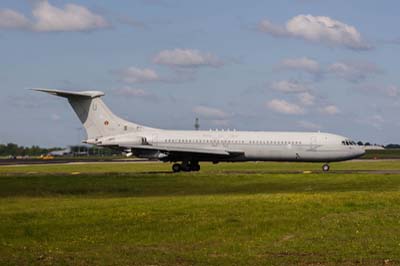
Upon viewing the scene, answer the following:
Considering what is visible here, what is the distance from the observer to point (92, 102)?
65.2 meters

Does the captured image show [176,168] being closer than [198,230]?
No

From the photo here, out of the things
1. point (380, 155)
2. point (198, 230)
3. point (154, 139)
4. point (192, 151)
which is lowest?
point (198, 230)

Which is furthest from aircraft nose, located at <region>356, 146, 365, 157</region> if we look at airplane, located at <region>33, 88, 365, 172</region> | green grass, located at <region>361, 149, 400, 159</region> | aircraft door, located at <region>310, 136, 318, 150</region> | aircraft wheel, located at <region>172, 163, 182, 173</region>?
green grass, located at <region>361, 149, 400, 159</region>

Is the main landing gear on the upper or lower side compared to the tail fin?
lower

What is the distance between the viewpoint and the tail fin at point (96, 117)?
6481 cm

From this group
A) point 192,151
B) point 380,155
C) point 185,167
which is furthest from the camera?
point 380,155

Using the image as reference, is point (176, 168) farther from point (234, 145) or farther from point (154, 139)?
point (234, 145)

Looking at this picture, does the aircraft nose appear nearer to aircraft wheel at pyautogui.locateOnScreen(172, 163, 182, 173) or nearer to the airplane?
the airplane

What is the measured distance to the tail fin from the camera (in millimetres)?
64812

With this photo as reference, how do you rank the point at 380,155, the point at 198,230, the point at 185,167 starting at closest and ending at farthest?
the point at 198,230 < the point at 185,167 < the point at 380,155

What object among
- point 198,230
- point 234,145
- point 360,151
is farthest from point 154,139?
point 198,230

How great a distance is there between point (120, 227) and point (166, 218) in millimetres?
2437

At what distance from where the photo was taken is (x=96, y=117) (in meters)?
64.8

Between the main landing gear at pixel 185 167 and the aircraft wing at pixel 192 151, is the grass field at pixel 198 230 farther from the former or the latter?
the main landing gear at pixel 185 167
